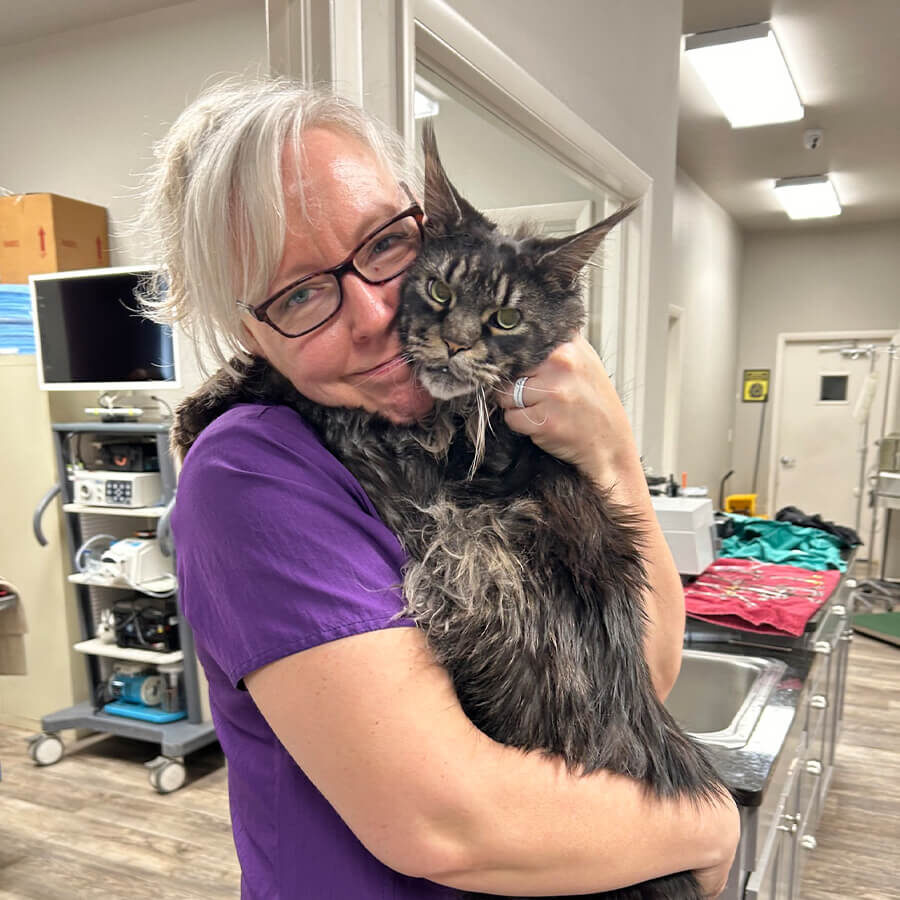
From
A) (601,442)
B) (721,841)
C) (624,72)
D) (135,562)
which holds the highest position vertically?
(624,72)

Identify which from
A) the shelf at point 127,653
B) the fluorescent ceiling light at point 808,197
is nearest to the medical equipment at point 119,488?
the shelf at point 127,653

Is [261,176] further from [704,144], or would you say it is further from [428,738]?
A: [704,144]

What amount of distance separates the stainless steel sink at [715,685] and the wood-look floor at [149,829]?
1.15 m

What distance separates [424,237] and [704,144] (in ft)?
17.0

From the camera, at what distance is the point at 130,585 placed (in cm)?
287

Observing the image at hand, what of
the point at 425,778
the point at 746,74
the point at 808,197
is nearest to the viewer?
the point at 425,778

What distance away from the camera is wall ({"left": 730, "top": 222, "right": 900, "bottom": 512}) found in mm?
7105

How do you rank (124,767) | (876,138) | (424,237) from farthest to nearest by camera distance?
(876,138)
(124,767)
(424,237)

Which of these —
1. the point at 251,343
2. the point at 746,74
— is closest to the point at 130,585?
the point at 251,343

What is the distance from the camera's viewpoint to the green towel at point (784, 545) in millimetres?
2529

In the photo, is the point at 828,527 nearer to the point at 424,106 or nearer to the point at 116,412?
the point at 424,106

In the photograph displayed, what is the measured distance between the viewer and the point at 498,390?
2.49 feet

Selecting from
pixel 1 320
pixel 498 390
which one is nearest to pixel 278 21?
pixel 498 390

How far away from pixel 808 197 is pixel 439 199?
21.3 ft
